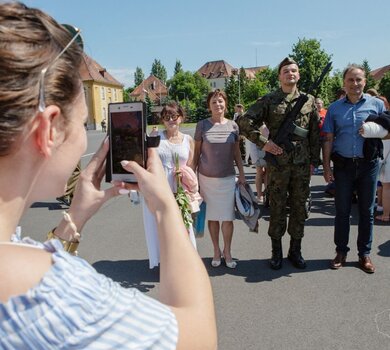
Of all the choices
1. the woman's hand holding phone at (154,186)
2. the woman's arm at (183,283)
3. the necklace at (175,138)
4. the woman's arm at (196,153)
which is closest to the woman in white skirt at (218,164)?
the woman's arm at (196,153)

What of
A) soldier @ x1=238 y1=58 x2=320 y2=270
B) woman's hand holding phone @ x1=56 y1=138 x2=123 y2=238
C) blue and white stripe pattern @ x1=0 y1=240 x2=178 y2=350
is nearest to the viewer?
blue and white stripe pattern @ x1=0 y1=240 x2=178 y2=350

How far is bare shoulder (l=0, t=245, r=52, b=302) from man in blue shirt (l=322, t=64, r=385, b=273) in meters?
4.11

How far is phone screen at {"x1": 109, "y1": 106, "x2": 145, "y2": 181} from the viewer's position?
5.36ft

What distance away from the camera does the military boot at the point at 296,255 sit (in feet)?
14.7

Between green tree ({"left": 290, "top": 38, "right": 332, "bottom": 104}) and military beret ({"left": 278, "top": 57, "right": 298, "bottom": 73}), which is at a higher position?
green tree ({"left": 290, "top": 38, "right": 332, "bottom": 104})

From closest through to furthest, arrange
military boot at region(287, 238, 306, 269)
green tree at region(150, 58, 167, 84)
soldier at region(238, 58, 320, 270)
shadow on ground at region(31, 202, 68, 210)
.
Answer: soldier at region(238, 58, 320, 270)
military boot at region(287, 238, 306, 269)
shadow on ground at region(31, 202, 68, 210)
green tree at region(150, 58, 167, 84)

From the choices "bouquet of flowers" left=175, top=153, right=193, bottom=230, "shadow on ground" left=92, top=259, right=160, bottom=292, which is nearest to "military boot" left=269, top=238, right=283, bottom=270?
"bouquet of flowers" left=175, top=153, right=193, bottom=230

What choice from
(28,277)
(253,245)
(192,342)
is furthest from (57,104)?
(253,245)

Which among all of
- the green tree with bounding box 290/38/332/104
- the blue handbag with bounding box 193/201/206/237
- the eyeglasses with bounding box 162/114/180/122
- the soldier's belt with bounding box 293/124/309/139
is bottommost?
the blue handbag with bounding box 193/201/206/237

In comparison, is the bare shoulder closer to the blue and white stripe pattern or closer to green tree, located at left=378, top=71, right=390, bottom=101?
the blue and white stripe pattern

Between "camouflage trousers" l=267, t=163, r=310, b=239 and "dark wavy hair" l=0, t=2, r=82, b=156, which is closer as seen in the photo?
"dark wavy hair" l=0, t=2, r=82, b=156

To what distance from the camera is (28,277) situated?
641 millimetres

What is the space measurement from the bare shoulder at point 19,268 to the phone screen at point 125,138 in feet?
2.67

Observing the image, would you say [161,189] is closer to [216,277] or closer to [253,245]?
[216,277]
